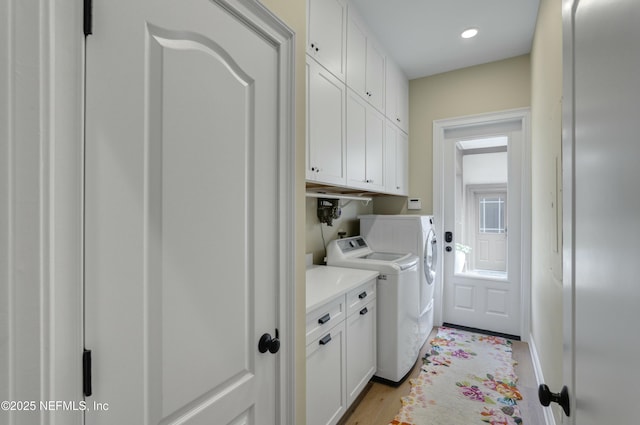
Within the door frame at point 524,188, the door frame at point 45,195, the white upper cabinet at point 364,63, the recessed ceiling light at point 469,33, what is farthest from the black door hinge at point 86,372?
the door frame at point 524,188

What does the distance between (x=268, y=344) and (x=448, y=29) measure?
287 cm

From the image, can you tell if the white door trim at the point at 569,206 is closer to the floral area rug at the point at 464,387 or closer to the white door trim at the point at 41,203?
the white door trim at the point at 41,203

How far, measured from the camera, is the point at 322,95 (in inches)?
77.4

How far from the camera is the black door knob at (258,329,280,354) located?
41.4 inches

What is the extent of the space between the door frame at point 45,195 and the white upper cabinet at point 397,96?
2.79m

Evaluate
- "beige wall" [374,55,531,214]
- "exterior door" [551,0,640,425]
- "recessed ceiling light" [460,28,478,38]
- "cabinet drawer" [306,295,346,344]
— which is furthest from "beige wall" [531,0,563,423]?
"cabinet drawer" [306,295,346,344]

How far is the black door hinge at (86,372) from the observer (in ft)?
1.98

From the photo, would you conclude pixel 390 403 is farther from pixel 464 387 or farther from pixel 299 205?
pixel 299 205

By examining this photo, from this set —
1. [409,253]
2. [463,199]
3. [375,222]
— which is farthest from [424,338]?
[463,199]

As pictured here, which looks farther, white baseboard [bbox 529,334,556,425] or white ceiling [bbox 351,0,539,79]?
white ceiling [bbox 351,0,539,79]

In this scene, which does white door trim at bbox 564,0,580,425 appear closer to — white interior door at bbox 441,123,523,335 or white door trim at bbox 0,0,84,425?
white door trim at bbox 0,0,84,425

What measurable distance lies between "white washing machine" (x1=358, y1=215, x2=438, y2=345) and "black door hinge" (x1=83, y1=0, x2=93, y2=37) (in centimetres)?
273

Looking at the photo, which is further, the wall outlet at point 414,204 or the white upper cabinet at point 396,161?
the wall outlet at point 414,204

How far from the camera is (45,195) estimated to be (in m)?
0.54
